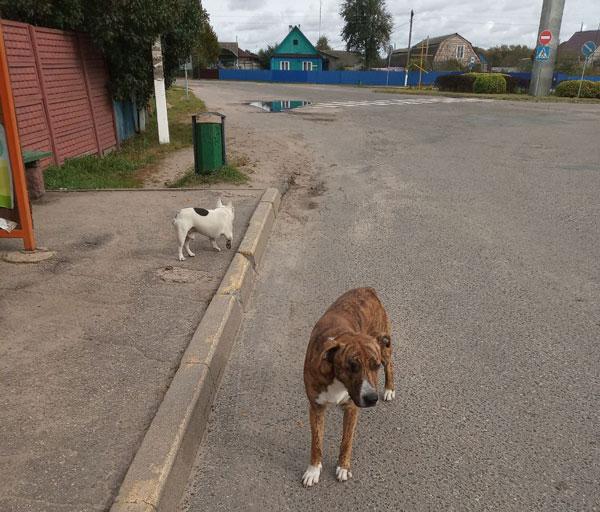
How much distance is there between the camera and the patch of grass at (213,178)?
28.4 feet

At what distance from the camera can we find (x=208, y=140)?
8836 mm

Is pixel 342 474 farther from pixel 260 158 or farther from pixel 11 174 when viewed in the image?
pixel 260 158

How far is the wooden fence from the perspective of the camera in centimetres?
793

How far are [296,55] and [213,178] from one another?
6983cm

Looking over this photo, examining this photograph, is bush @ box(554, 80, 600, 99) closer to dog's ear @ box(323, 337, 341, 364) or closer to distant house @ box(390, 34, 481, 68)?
dog's ear @ box(323, 337, 341, 364)

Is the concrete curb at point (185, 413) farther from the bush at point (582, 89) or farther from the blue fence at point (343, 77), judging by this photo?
the blue fence at point (343, 77)

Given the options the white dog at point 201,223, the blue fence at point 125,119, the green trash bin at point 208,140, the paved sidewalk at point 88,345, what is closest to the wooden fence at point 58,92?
the blue fence at point 125,119

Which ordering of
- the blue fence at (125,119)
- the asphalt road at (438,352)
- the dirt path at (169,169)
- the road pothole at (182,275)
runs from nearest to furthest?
the asphalt road at (438,352) → the road pothole at (182,275) → the dirt path at (169,169) → the blue fence at (125,119)

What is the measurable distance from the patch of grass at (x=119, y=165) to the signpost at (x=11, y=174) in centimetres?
308

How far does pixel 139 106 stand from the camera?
13375mm

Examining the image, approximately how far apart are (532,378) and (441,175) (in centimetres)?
706

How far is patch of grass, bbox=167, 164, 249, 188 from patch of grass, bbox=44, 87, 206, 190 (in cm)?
86

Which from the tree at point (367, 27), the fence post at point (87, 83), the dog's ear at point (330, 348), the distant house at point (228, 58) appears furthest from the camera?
the distant house at point (228, 58)

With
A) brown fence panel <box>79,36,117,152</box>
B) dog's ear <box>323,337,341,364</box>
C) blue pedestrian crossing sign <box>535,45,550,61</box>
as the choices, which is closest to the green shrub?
blue pedestrian crossing sign <box>535,45,550,61</box>
